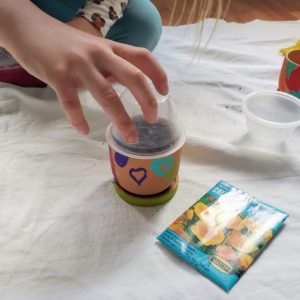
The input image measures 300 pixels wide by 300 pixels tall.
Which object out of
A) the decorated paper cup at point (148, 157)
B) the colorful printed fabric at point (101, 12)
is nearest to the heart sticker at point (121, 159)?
the decorated paper cup at point (148, 157)

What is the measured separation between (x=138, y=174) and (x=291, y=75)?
374 millimetres

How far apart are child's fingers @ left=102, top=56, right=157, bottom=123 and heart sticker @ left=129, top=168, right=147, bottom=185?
0.29ft

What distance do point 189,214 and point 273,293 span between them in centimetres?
14

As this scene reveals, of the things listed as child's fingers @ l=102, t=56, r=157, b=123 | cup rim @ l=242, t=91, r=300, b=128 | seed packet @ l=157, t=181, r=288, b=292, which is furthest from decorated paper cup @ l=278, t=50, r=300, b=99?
child's fingers @ l=102, t=56, r=157, b=123

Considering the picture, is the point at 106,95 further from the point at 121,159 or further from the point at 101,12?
the point at 101,12

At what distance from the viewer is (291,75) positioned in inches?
27.3

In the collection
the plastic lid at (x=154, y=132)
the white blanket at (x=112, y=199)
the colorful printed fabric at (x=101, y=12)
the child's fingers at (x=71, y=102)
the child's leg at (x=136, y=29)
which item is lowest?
the white blanket at (x=112, y=199)

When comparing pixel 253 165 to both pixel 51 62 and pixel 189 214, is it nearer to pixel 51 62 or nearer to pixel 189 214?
pixel 189 214

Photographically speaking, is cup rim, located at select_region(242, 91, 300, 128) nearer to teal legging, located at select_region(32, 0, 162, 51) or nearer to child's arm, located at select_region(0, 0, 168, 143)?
child's arm, located at select_region(0, 0, 168, 143)

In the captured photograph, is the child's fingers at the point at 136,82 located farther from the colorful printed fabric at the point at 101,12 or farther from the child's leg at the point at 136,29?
the child's leg at the point at 136,29

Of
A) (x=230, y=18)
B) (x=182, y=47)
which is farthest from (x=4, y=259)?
(x=230, y=18)

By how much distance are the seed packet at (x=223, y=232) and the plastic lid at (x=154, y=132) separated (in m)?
0.10

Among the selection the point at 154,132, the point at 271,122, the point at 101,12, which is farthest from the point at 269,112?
the point at 101,12

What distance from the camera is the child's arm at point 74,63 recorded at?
42 cm
